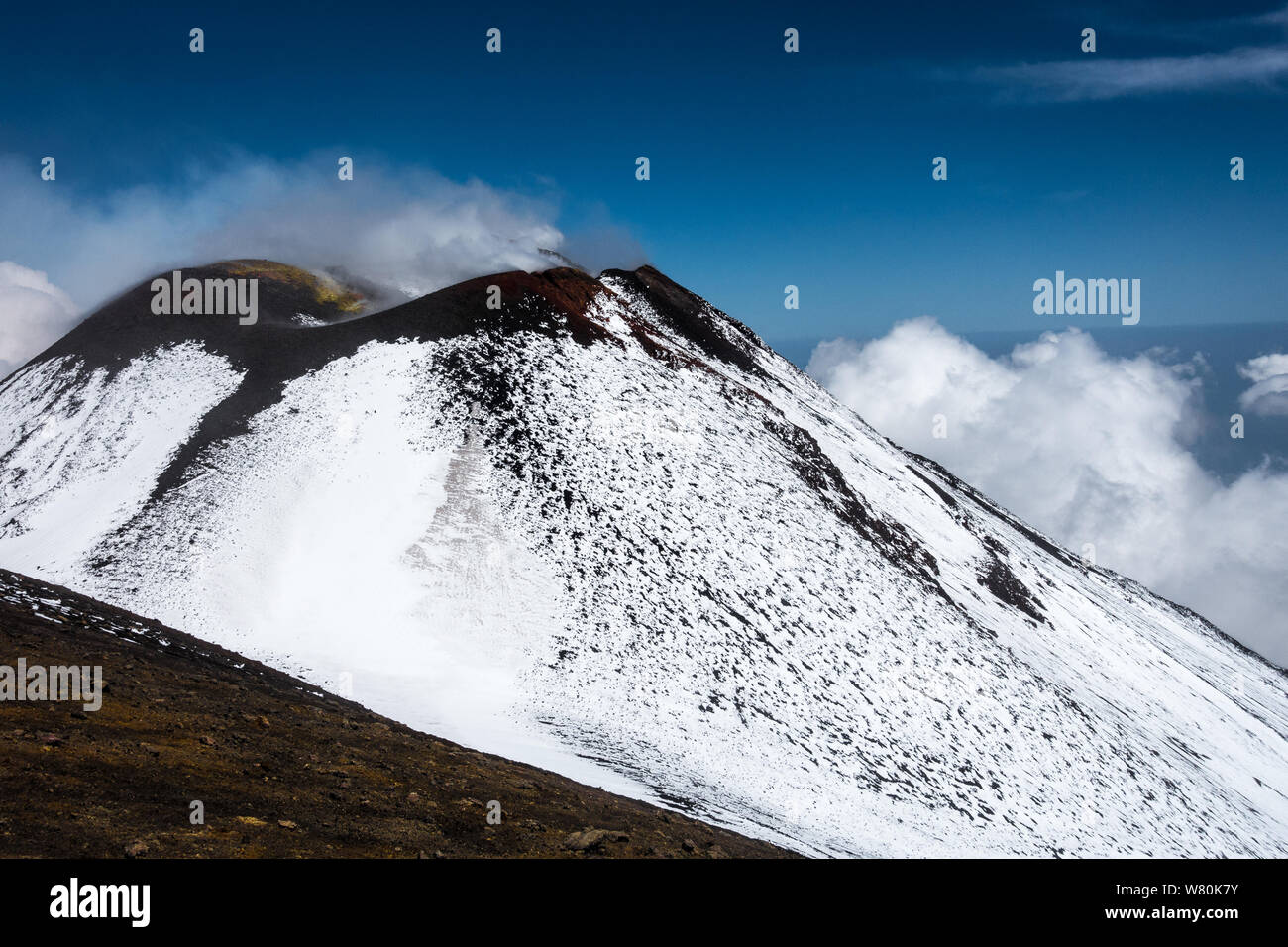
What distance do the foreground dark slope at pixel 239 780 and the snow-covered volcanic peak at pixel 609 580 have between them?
18.1 feet

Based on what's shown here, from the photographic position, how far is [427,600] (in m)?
32.9

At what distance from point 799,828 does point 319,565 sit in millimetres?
23107

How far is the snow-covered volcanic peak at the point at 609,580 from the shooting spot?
95.0ft

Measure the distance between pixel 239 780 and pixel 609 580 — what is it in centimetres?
2213

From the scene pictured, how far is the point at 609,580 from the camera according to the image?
3528 cm

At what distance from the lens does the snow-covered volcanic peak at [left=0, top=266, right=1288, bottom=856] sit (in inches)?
1141

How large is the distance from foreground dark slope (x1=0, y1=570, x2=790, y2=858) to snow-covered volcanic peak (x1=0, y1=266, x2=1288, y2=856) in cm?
550
